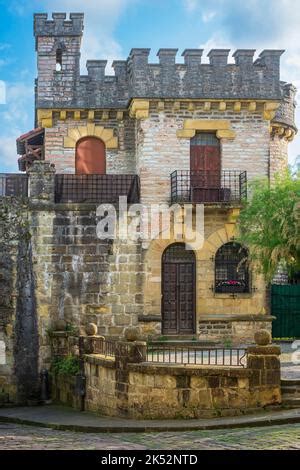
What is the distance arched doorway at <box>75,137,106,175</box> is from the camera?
2648cm

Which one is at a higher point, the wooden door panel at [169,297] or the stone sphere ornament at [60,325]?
the wooden door panel at [169,297]

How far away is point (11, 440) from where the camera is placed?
16.3 metres

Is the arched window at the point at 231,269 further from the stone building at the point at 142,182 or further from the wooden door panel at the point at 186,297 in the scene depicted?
the wooden door panel at the point at 186,297

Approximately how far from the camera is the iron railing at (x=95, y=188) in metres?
25.4

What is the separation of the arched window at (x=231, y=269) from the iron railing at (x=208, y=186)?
141 centimetres

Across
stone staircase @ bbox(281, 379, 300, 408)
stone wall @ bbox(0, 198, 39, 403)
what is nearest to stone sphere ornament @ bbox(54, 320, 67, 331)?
stone wall @ bbox(0, 198, 39, 403)

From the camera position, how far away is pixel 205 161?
26.0 meters

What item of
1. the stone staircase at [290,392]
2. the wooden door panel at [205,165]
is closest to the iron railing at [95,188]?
the wooden door panel at [205,165]

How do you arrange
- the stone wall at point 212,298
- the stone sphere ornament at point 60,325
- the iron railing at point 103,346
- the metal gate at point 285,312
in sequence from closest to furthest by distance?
1. the iron railing at point 103,346
2. the stone sphere ornament at point 60,325
3. the stone wall at point 212,298
4. the metal gate at point 285,312

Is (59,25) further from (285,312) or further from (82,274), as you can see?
(285,312)

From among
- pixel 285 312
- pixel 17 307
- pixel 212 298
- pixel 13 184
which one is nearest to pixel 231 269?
pixel 212 298

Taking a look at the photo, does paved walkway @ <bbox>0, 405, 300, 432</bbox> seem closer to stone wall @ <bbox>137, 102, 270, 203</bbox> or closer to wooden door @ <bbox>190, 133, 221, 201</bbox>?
stone wall @ <bbox>137, 102, 270, 203</bbox>
